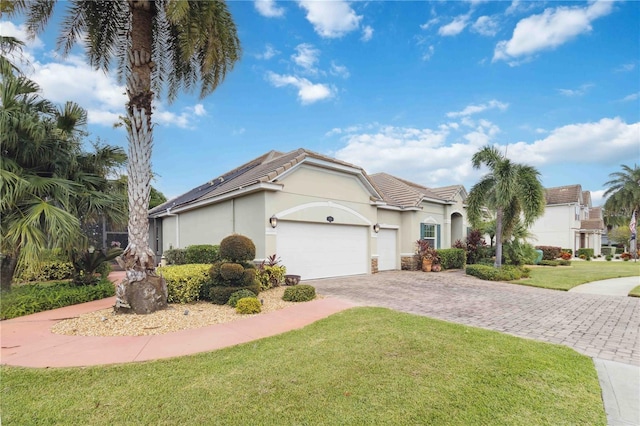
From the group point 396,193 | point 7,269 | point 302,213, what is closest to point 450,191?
point 396,193

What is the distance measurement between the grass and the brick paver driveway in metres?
1.21

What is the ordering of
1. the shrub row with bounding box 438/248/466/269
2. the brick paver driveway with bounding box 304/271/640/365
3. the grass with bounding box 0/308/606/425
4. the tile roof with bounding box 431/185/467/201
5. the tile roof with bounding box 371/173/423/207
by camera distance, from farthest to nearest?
the tile roof with bounding box 431/185/467/201
the shrub row with bounding box 438/248/466/269
the tile roof with bounding box 371/173/423/207
the brick paver driveway with bounding box 304/271/640/365
the grass with bounding box 0/308/606/425

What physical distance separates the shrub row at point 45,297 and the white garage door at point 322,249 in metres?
6.11

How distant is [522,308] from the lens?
28.3ft

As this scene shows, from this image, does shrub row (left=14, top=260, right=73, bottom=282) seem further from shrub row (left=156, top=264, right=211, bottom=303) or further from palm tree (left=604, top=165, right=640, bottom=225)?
palm tree (left=604, top=165, right=640, bottom=225)

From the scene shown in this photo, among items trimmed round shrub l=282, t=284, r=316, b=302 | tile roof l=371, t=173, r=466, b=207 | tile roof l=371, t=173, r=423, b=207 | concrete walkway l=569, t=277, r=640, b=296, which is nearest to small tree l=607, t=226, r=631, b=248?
tile roof l=371, t=173, r=466, b=207

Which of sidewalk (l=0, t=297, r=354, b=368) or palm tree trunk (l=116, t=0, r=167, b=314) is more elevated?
palm tree trunk (l=116, t=0, r=167, b=314)

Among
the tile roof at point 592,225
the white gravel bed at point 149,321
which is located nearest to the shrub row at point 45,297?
the white gravel bed at point 149,321

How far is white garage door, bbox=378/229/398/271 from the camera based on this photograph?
696 inches

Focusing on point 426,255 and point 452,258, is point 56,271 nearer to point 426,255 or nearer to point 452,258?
point 426,255

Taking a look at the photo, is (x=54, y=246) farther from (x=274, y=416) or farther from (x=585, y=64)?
(x=585, y=64)

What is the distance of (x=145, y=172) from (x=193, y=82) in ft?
13.3

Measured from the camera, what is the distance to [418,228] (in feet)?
62.2

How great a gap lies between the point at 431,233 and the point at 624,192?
27.6 meters
